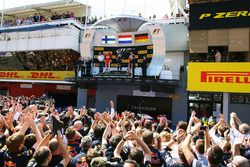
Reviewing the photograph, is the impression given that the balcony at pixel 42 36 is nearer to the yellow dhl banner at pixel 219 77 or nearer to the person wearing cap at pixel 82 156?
the yellow dhl banner at pixel 219 77

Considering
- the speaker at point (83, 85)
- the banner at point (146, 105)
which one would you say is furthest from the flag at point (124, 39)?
the speaker at point (83, 85)

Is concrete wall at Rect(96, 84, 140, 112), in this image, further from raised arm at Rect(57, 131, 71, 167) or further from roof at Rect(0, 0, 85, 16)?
raised arm at Rect(57, 131, 71, 167)

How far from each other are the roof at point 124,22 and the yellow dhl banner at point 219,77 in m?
5.22

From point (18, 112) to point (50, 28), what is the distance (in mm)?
20474

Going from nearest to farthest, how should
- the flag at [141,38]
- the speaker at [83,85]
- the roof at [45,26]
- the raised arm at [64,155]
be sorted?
the raised arm at [64,155], the flag at [141,38], the speaker at [83,85], the roof at [45,26]

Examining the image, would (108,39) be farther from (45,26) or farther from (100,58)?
(45,26)

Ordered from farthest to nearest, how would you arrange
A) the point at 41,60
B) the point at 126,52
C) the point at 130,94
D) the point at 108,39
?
the point at 41,60 → the point at 108,39 → the point at 130,94 → the point at 126,52

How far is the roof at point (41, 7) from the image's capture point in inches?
1222

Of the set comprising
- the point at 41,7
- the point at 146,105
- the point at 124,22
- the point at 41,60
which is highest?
the point at 41,7

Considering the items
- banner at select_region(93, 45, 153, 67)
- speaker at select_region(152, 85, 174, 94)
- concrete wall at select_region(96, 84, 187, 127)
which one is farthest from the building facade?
banner at select_region(93, 45, 153, 67)

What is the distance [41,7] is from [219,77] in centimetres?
2203

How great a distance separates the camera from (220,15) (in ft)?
62.5

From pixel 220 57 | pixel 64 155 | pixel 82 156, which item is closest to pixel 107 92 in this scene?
pixel 220 57

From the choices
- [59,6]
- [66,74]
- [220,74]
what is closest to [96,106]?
[66,74]
